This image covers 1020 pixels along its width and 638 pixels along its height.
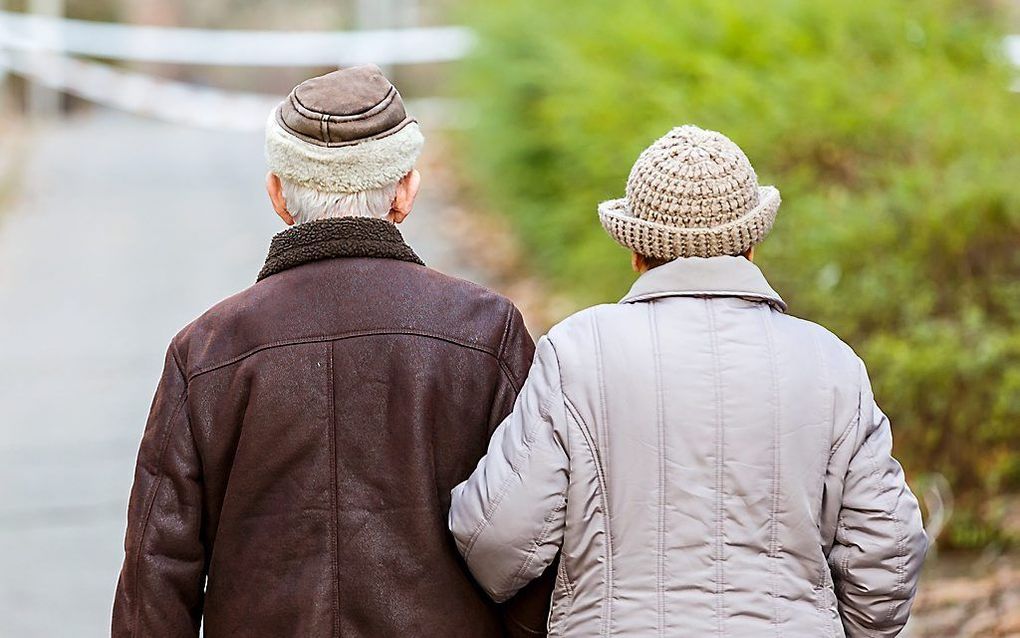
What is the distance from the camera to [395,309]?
259 centimetres

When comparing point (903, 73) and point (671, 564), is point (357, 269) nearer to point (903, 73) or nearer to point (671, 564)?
point (671, 564)

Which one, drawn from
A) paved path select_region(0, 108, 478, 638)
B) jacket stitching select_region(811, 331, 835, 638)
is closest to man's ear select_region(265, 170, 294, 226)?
jacket stitching select_region(811, 331, 835, 638)

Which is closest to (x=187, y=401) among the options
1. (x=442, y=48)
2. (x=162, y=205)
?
(x=162, y=205)

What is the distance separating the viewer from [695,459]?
8.00ft

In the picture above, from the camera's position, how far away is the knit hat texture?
2512mm

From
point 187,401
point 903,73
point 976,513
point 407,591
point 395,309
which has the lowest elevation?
point 976,513

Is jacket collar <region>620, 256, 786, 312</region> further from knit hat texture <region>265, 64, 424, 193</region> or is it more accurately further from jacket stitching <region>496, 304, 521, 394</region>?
knit hat texture <region>265, 64, 424, 193</region>

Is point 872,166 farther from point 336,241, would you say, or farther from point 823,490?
point 336,241

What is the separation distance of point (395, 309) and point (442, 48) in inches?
463

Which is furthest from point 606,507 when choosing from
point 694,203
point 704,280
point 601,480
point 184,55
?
point 184,55

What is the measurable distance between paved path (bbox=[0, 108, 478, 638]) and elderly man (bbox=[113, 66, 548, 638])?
2.44 metres

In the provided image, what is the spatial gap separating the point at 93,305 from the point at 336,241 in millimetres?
5889

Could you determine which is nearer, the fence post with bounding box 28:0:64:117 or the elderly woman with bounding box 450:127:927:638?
the elderly woman with bounding box 450:127:927:638

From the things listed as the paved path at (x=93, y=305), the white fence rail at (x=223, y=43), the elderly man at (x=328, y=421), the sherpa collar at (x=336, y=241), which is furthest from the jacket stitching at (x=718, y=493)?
the white fence rail at (x=223, y=43)
